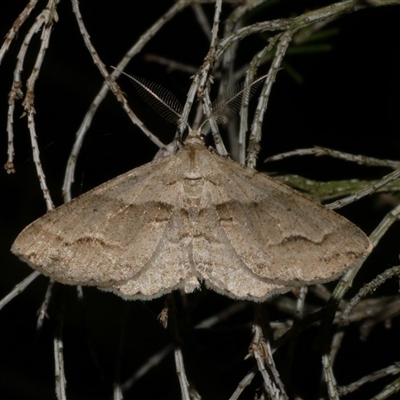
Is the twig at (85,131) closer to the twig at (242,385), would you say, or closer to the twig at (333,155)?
the twig at (333,155)

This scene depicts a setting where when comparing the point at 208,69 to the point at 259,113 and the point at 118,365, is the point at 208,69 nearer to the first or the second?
the point at 259,113

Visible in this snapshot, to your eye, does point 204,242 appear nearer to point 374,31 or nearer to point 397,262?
point 397,262

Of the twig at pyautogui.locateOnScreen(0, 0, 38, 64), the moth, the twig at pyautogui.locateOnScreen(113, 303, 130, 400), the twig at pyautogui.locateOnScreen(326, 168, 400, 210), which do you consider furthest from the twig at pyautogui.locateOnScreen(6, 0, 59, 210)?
the twig at pyautogui.locateOnScreen(326, 168, 400, 210)

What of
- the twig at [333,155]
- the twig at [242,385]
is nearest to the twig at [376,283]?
the twig at [242,385]

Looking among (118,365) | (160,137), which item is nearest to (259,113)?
(118,365)

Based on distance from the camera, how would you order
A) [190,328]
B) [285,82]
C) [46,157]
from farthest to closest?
[46,157], [285,82], [190,328]

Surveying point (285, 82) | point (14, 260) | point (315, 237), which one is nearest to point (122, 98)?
point (315, 237)
